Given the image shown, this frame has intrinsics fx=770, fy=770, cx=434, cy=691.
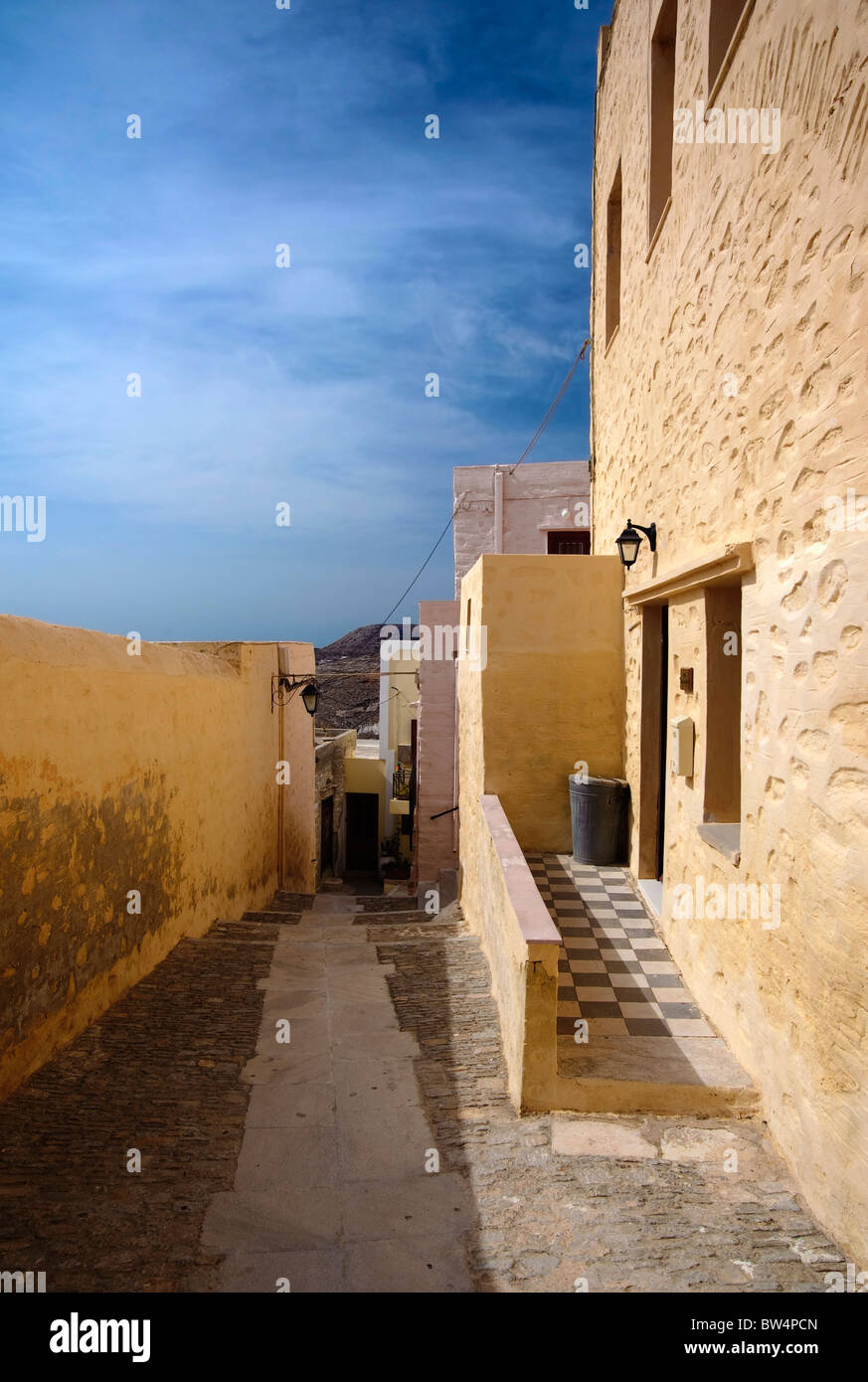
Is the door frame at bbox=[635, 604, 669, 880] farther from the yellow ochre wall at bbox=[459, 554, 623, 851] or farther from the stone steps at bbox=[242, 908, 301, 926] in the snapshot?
the stone steps at bbox=[242, 908, 301, 926]

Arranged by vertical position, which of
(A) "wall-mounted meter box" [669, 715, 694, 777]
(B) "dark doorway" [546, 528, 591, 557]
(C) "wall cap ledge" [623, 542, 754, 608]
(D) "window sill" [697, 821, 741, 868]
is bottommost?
(D) "window sill" [697, 821, 741, 868]

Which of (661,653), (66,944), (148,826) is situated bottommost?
(66,944)

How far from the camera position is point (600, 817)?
695 centimetres

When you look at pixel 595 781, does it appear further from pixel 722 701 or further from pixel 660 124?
pixel 660 124

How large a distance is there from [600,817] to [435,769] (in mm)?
7917

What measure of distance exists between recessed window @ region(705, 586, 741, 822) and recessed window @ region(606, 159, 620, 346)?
465cm

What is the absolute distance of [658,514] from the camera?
5945mm

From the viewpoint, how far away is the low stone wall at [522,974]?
3734mm

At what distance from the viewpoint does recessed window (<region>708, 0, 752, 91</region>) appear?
15.0 ft

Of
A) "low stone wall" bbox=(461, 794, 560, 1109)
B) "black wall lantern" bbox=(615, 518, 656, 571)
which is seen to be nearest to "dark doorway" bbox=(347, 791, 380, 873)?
"black wall lantern" bbox=(615, 518, 656, 571)

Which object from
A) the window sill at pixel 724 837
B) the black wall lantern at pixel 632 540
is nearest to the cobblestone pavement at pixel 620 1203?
the window sill at pixel 724 837
